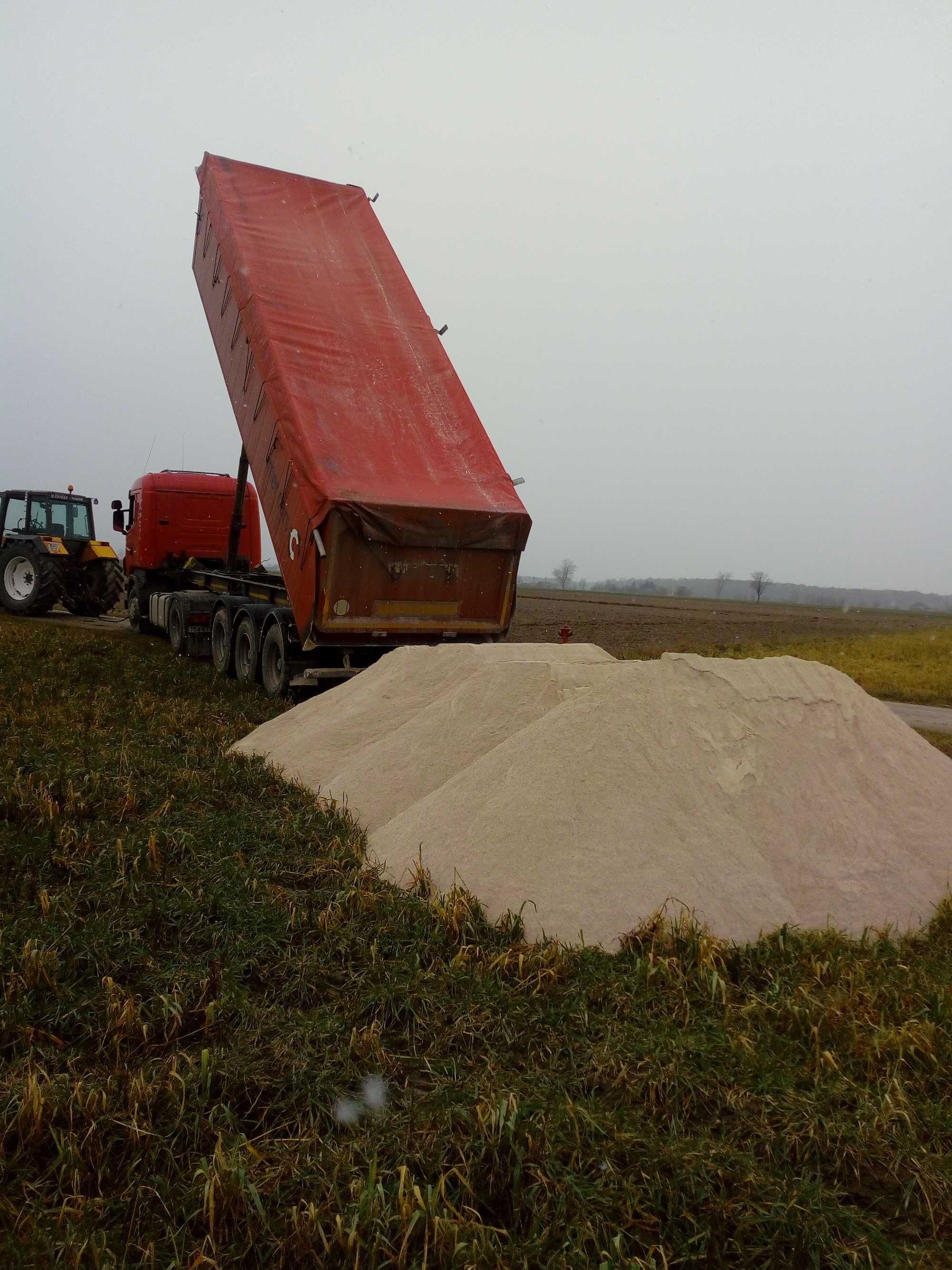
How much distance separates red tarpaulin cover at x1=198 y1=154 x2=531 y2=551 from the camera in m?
10.1

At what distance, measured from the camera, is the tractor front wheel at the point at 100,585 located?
1944 centimetres

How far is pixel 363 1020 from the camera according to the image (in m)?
4.01

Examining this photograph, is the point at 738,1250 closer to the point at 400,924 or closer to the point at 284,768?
the point at 400,924

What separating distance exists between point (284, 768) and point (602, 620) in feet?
101

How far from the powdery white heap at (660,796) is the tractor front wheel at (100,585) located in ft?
42.4

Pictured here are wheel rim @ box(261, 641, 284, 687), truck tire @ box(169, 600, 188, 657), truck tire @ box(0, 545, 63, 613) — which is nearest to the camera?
wheel rim @ box(261, 641, 284, 687)

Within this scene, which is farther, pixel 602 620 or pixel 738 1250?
pixel 602 620

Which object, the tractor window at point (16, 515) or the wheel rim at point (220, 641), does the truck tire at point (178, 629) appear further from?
the tractor window at point (16, 515)

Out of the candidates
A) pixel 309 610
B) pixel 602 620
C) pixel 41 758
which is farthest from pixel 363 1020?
pixel 602 620

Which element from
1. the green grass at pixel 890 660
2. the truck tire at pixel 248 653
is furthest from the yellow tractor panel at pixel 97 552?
the green grass at pixel 890 660

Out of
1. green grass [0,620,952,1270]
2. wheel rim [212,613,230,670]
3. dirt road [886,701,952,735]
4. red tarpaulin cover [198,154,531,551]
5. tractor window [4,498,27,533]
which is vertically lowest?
green grass [0,620,952,1270]

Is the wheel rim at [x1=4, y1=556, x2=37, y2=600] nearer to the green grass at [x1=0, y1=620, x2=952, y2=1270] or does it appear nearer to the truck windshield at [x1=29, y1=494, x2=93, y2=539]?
the truck windshield at [x1=29, y1=494, x2=93, y2=539]

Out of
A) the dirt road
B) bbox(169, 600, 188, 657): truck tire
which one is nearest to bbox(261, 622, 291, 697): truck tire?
bbox(169, 600, 188, 657): truck tire

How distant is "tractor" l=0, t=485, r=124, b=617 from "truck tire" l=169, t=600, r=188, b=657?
14.9ft
